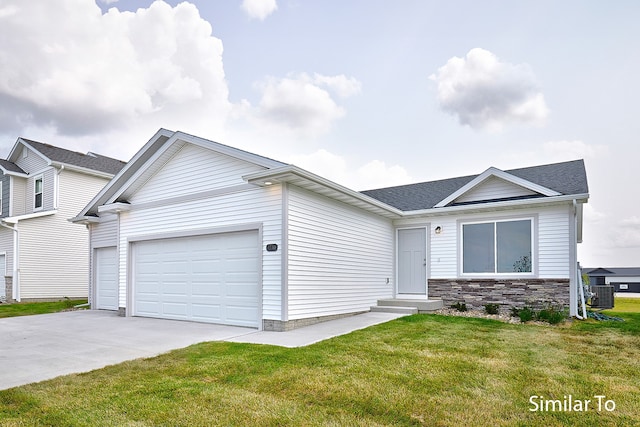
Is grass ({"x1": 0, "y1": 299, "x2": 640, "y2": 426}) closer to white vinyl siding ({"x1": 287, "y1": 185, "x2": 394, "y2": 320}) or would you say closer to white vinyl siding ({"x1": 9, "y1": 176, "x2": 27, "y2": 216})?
white vinyl siding ({"x1": 287, "y1": 185, "x2": 394, "y2": 320})

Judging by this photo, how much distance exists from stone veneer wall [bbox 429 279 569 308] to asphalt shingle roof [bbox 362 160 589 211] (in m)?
2.30

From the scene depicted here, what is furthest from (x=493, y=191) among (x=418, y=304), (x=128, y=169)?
(x=128, y=169)

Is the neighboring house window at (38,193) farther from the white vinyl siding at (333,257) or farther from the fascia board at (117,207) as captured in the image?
the white vinyl siding at (333,257)

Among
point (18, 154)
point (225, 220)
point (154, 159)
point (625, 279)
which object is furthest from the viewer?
point (625, 279)

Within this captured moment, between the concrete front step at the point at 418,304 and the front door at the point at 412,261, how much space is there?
96cm

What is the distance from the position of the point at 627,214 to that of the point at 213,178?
672 inches

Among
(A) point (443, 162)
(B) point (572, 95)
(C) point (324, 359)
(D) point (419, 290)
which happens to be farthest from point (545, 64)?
(C) point (324, 359)

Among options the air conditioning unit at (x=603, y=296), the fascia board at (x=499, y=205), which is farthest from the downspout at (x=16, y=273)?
the air conditioning unit at (x=603, y=296)

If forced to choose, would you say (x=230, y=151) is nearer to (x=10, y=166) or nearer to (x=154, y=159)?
(x=154, y=159)

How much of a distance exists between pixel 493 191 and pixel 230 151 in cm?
730

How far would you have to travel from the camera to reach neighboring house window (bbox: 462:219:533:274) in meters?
10.7

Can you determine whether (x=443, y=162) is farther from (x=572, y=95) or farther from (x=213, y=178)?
(x=213, y=178)

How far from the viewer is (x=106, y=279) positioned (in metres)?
13.7

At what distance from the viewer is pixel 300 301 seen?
8.68m
